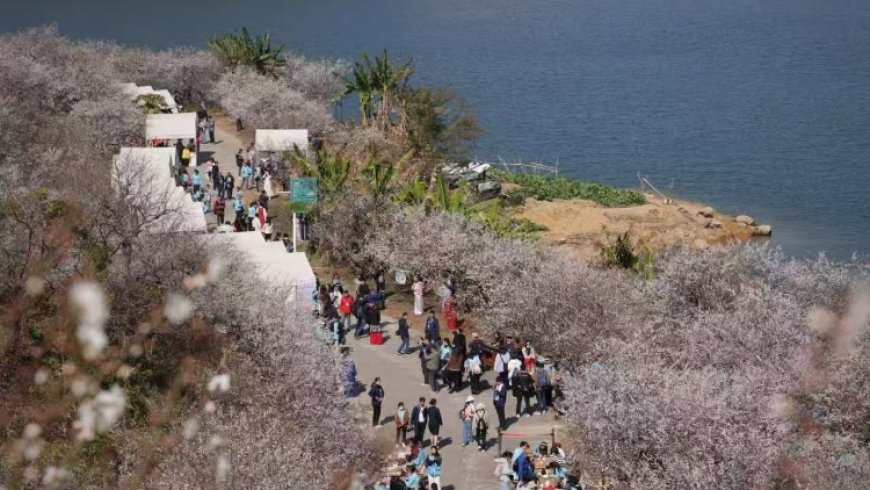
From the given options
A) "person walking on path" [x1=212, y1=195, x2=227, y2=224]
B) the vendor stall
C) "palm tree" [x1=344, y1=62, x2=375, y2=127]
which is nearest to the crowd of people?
"person walking on path" [x1=212, y1=195, x2=227, y2=224]

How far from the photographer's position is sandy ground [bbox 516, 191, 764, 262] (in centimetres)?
5025

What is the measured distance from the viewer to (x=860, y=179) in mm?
66062

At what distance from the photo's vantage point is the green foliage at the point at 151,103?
5302 centimetres

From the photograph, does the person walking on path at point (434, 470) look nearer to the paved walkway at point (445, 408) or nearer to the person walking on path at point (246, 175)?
the paved walkway at point (445, 408)

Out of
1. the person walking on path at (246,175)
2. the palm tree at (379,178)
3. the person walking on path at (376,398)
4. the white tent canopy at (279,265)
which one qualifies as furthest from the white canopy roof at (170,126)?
the person walking on path at (376,398)

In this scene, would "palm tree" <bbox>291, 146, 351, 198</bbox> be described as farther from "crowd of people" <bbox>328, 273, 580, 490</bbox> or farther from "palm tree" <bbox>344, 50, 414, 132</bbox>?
"palm tree" <bbox>344, 50, 414, 132</bbox>

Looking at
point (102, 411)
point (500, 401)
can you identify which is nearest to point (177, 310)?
point (102, 411)

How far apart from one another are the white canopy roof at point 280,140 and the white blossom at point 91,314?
23.6 metres

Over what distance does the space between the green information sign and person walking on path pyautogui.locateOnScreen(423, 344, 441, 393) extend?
1155 cm

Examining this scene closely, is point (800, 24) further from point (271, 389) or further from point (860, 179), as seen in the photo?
point (271, 389)

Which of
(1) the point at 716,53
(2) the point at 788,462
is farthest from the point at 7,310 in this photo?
(1) the point at 716,53

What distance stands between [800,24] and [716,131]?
54031 millimetres

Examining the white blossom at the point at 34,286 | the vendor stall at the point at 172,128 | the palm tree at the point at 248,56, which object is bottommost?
the white blossom at the point at 34,286

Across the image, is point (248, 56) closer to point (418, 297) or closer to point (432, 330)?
point (418, 297)
